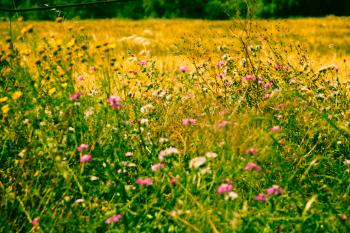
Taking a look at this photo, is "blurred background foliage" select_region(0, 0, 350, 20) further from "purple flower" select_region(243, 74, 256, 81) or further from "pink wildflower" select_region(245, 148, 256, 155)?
"pink wildflower" select_region(245, 148, 256, 155)

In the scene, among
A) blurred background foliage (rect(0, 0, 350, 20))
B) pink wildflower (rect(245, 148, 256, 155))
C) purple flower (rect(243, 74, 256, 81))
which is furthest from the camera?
blurred background foliage (rect(0, 0, 350, 20))

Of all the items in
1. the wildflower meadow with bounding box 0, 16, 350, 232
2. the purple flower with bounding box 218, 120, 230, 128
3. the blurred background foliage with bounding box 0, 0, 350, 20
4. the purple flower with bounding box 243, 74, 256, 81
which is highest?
the purple flower with bounding box 218, 120, 230, 128

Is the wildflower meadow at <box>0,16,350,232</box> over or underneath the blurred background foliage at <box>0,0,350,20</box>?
over

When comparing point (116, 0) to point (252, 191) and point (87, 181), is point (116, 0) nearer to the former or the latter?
point (87, 181)

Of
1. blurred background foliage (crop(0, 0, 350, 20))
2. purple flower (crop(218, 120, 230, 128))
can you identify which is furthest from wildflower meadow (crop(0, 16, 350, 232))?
blurred background foliage (crop(0, 0, 350, 20))

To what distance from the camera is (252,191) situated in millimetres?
2318

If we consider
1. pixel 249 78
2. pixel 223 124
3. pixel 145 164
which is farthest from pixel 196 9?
pixel 223 124

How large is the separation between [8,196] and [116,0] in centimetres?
127

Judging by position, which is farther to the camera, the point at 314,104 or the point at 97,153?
the point at 314,104

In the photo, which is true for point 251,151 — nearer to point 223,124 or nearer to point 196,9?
point 223,124

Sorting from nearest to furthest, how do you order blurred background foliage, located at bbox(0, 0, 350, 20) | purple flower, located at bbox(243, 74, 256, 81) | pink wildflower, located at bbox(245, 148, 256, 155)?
pink wildflower, located at bbox(245, 148, 256, 155) < purple flower, located at bbox(243, 74, 256, 81) < blurred background foliage, located at bbox(0, 0, 350, 20)

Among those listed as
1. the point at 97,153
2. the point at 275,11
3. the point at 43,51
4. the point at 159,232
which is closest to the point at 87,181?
the point at 97,153

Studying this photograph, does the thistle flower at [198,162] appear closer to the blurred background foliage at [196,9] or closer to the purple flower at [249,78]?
the purple flower at [249,78]

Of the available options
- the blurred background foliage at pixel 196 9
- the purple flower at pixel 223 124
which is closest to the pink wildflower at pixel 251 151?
the purple flower at pixel 223 124
